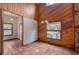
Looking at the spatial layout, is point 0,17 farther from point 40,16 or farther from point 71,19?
point 71,19

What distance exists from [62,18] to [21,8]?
36.3 inches

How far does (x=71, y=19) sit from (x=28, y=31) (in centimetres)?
98

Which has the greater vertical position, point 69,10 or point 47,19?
point 69,10

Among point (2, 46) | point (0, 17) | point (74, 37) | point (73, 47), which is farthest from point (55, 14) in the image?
point (2, 46)

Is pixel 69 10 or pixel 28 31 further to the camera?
pixel 28 31

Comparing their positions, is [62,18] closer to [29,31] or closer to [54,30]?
[54,30]

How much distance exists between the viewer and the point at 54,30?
2438 mm

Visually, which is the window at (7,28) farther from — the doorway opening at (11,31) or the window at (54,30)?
the window at (54,30)

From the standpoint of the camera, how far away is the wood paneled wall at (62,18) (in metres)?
2.32

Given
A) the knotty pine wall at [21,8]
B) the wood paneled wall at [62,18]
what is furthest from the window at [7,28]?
the wood paneled wall at [62,18]

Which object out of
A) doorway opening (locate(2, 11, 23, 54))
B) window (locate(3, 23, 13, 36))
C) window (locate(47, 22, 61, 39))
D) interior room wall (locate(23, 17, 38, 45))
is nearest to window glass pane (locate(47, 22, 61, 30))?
window (locate(47, 22, 61, 39))

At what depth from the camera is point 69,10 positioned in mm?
2301

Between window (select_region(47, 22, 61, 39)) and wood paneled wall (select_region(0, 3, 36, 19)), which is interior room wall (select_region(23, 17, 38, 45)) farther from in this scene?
window (select_region(47, 22, 61, 39))
